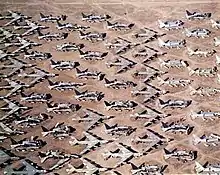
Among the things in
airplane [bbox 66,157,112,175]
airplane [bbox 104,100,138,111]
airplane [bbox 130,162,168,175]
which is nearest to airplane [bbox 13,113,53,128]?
airplane [bbox 104,100,138,111]

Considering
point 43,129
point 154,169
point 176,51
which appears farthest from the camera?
point 176,51

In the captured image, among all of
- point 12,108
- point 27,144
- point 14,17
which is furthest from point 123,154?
point 14,17

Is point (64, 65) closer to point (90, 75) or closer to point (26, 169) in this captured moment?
point (90, 75)

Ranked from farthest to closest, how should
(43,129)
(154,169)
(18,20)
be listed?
(18,20) < (43,129) < (154,169)

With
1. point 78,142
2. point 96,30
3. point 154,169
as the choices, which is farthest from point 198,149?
point 96,30

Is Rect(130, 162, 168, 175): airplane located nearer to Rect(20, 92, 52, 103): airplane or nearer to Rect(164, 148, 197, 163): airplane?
Rect(164, 148, 197, 163): airplane

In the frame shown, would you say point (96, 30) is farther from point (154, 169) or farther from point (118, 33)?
point (154, 169)

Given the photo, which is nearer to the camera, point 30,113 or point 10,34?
point 30,113
